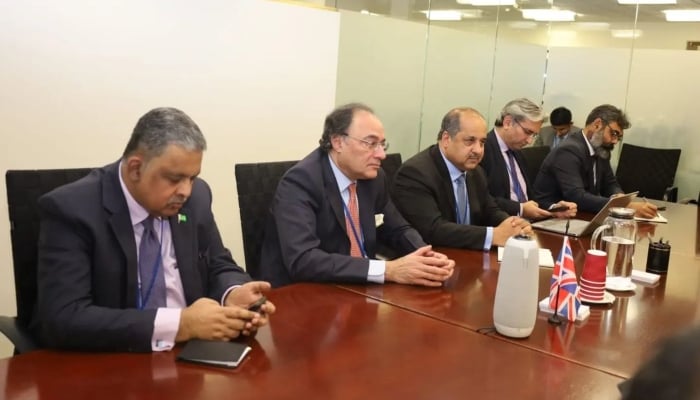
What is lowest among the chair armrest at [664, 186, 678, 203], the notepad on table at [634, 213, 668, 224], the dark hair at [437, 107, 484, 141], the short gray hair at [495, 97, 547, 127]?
the chair armrest at [664, 186, 678, 203]

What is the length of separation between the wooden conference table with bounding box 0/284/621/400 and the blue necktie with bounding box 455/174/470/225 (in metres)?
1.39

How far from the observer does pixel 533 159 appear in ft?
14.6

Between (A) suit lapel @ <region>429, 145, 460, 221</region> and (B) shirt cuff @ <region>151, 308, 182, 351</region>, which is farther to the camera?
(A) suit lapel @ <region>429, 145, 460, 221</region>

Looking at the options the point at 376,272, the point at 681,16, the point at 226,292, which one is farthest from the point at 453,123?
the point at 681,16

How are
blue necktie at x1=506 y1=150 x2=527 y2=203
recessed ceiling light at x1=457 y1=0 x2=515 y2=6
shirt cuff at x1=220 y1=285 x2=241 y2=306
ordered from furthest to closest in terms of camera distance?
recessed ceiling light at x1=457 y1=0 x2=515 y2=6 < blue necktie at x1=506 y1=150 x2=527 y2=203 < shirt cuff at x1=220 y1=285 x2=241 y2=306

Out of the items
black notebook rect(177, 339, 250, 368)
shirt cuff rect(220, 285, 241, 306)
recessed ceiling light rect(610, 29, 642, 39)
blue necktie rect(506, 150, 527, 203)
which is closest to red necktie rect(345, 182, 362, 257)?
shirt cuff rect(220, 285, 241, 306)

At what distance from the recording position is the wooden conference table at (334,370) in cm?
121

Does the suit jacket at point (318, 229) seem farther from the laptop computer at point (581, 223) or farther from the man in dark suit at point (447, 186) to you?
the laptop computer at point (581, 223)

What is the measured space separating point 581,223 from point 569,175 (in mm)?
895

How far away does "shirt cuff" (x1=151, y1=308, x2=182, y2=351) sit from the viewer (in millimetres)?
1379

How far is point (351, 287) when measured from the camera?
6.37ft

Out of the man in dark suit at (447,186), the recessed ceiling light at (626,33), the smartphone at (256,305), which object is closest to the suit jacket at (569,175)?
the man in dark suit at (447,186)

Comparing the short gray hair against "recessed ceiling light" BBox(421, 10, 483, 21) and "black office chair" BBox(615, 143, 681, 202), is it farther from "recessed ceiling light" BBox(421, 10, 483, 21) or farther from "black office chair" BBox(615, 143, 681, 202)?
"black office chair" BBox(615, 143, 681, 202)

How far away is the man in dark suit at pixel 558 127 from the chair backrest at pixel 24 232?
16.7 ft
